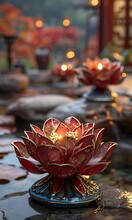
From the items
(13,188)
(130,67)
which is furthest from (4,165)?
(130,67)

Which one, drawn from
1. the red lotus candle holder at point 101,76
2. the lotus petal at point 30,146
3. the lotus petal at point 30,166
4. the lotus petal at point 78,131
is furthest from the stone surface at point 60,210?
the red lotus candle holder at point 101,76

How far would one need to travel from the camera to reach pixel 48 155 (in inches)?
119

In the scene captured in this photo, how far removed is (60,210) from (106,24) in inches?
475

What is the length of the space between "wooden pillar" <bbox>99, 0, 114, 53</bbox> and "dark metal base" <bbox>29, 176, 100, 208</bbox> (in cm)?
1134

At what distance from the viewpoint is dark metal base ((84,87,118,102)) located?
22.7 ft

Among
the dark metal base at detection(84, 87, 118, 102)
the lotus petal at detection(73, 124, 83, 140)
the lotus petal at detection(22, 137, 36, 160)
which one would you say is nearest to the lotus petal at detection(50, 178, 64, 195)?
the lotus petal at detection(22, 137, 36, 160)

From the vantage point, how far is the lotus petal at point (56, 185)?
3100mm

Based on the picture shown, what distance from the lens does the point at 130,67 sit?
1396 centimetres

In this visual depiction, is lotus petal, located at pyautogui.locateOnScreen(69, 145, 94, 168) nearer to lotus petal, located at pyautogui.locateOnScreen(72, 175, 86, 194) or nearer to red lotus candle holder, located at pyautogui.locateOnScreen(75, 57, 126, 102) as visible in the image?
lotus petal, located at pyautogui.locateOnScreen(72, 175, 86, 194)

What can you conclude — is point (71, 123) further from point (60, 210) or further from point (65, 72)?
point (65, 72)

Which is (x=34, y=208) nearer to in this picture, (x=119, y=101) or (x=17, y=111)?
(x=119, y=101)

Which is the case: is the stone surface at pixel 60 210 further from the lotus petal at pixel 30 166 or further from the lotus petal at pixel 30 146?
the lotus petal at pixel 30 146

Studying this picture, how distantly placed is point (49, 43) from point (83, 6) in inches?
88.9

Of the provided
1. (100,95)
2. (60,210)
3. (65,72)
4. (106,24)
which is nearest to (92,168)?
(60,210)
